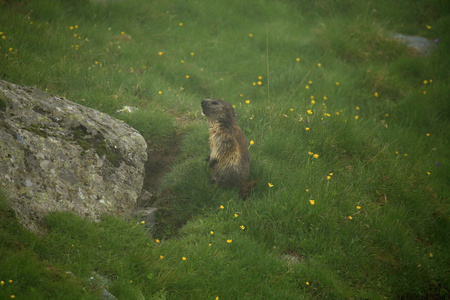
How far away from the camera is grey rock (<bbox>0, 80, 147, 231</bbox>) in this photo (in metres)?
4.20

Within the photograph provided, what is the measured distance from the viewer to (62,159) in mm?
4641

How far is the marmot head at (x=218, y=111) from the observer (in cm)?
585

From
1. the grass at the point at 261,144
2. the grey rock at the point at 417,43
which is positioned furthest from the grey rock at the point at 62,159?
the grey rock at the point at 417,43

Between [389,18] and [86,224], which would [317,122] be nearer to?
[86,224]

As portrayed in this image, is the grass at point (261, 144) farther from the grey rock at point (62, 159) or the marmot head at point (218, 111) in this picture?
the marmot head at point (218, 111)

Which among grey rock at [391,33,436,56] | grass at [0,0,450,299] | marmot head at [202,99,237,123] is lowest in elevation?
grass at [0,0,450,299]

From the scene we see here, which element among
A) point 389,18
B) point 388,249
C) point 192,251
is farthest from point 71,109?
point 389,18

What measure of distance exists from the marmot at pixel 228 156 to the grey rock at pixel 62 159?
94 centimetres

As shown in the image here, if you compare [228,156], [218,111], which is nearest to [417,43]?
[218,111]

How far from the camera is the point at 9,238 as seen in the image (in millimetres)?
3766

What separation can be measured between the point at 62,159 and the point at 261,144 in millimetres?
2884

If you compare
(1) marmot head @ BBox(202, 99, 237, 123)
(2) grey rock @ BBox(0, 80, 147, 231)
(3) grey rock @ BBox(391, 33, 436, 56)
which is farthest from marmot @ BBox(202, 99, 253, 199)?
(3) grey rock @ BBox(391, 33, 436, 56)

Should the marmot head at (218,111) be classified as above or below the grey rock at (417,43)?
below

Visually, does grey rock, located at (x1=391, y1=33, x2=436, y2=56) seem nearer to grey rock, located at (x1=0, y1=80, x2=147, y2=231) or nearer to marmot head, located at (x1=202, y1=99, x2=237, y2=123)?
marmot head, located at (x1=202, y1=99, x2=237, y2=123)
